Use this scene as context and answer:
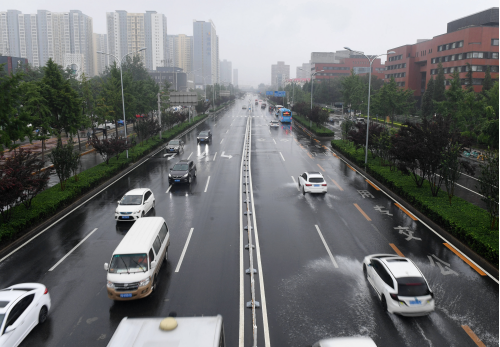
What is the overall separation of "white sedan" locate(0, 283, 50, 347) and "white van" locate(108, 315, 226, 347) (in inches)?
146

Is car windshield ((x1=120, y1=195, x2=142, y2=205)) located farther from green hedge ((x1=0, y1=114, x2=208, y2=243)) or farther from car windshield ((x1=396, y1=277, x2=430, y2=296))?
car windshield ((x1=396, y1=277, x2=430, y2=296))

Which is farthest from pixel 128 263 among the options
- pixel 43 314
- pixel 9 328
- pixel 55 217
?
pixel 55 217

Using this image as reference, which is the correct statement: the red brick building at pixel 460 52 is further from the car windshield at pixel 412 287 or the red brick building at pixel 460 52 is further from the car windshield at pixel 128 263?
the car windshield at pixel 128 263

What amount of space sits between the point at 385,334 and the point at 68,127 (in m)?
32.8

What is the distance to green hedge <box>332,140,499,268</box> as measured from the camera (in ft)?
47.1

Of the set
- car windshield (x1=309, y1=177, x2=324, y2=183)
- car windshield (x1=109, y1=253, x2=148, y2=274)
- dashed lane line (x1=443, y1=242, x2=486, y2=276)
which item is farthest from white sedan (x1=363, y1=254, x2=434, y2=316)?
car windshield (x1=309, y1=177, x2=324, y2=183)

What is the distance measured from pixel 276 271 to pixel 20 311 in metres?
7.83

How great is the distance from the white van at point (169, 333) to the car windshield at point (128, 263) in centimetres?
414

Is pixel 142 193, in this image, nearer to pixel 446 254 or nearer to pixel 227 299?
pixel 227 299

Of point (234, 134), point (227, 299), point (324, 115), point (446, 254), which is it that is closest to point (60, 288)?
point (227, 299)

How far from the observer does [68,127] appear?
34.4m

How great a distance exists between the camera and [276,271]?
13.5 meters

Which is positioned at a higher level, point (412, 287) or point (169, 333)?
point (169, 333)

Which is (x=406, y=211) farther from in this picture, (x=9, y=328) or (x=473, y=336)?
(x=9, y=328)
